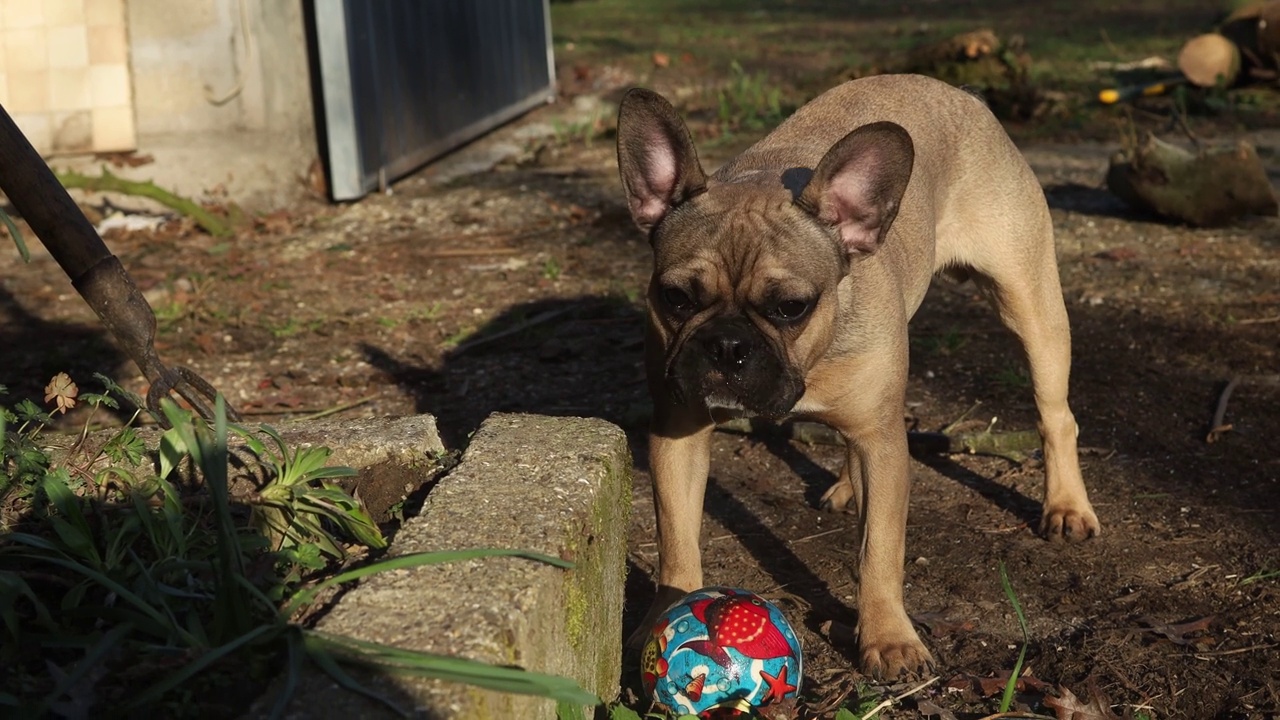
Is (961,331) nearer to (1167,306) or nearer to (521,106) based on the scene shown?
(1167,306)

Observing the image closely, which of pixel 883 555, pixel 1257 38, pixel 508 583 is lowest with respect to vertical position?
pixel 883 555

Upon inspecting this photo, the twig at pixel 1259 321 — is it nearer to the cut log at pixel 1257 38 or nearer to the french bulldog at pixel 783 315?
the french bulldog at pixel 783 315

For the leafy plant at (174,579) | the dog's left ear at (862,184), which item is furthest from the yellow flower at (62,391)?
the dog's left ear at (862,184)

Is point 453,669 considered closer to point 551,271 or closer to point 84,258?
point 84,258

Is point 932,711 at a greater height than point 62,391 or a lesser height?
lesser

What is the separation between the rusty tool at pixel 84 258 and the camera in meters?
3.40

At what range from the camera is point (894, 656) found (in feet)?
12.3

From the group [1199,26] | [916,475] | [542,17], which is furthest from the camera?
[1199,26]

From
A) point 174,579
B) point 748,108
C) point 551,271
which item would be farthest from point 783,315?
point 748,108

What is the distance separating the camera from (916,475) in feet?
17.4

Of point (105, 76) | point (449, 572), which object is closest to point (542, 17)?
point (105, 76)

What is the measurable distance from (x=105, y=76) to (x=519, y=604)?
7.62 m

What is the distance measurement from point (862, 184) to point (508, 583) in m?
1.82

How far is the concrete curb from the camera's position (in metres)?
2.24
